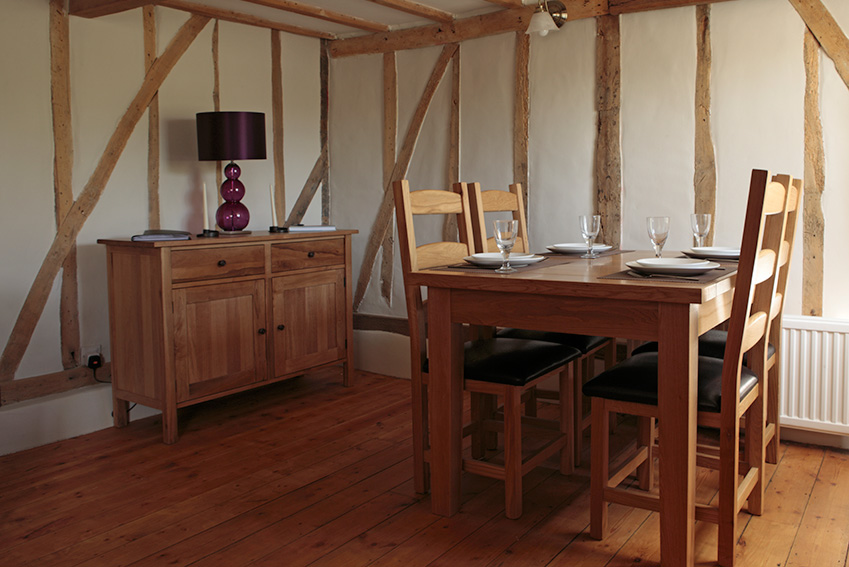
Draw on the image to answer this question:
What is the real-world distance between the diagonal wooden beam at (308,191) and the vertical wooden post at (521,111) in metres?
1.41

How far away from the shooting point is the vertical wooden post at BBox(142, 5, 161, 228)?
3840mm

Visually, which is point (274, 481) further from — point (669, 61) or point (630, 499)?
point (669, 61)

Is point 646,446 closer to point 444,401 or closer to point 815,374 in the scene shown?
point 444,401

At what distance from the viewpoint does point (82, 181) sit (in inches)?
143

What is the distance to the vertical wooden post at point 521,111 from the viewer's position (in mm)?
4086

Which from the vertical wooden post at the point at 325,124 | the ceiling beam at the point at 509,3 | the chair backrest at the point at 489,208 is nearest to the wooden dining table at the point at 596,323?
the chair backrest at the point at 489,208

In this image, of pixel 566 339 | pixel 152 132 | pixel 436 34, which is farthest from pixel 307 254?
pixel 566 339

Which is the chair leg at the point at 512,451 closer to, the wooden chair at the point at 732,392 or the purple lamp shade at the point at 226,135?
the wooden chair at the point at 732,392

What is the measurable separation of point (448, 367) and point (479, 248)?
2.74 feet

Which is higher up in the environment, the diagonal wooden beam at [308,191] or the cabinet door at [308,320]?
the diagonal wooden beam at [308,191]

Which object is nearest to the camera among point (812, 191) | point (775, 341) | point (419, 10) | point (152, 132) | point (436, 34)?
point (775, 341)

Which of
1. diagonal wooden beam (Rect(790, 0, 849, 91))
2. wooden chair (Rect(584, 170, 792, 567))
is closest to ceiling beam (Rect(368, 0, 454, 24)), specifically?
diagonal wooden beam (Rect(790, 0, 849, 91))

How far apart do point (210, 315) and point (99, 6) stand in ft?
4.92

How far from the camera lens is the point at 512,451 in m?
2.54
